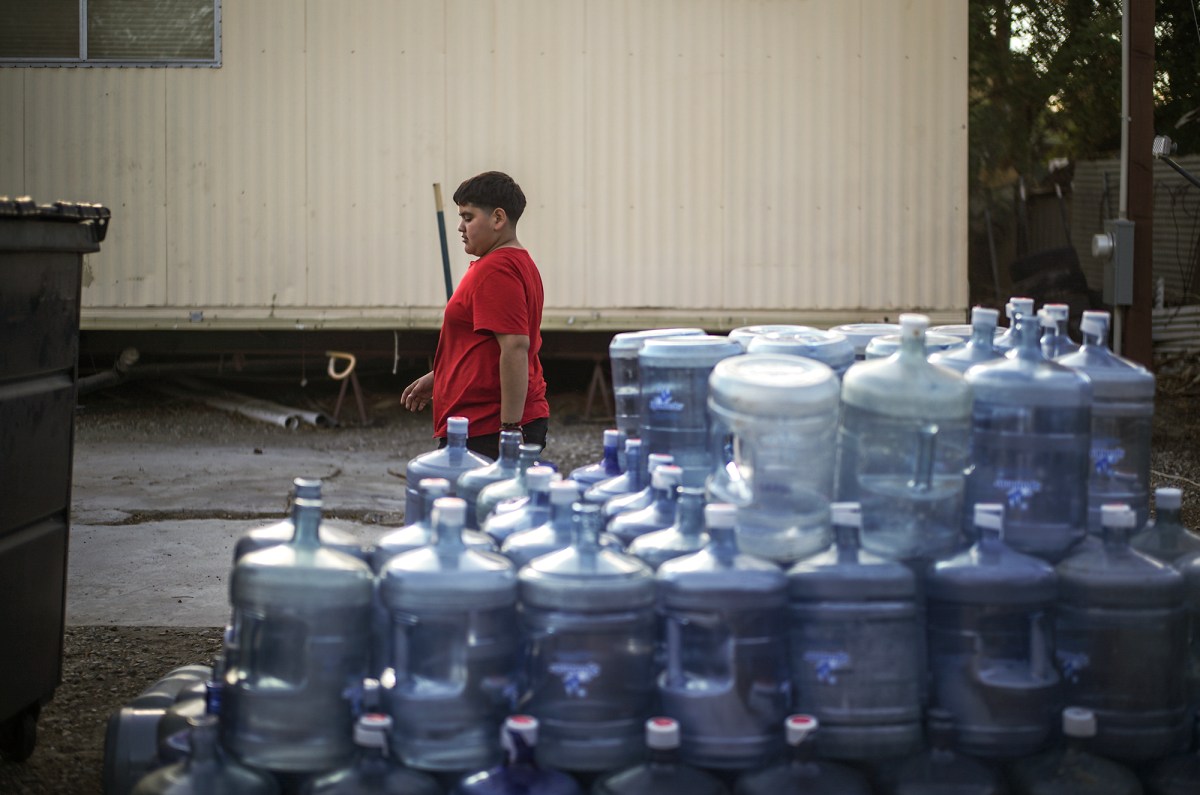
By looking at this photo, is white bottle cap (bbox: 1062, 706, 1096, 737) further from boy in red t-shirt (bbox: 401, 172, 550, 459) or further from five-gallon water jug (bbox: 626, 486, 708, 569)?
boy in red t-shirt (bbox: 401, 172, 550, 459)

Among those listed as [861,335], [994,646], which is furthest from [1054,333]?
[994,646]

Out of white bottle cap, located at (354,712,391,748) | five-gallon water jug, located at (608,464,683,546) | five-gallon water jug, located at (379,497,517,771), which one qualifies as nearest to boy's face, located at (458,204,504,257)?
five-gallon water jug, located at (608,464,683,546)

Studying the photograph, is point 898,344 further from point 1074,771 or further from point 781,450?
point 1074,771

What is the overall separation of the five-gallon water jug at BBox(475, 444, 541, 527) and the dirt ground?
1636mm

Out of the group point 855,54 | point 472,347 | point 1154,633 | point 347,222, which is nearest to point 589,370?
point 347,222

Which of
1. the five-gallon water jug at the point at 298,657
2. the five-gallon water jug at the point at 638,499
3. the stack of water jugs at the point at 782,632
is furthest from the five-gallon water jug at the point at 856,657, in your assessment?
the five-gallon water jug at the point at 298,657

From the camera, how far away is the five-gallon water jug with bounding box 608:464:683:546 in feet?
12.1

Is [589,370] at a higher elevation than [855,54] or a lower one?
lower

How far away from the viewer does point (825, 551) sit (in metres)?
3.35

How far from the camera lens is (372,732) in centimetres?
307

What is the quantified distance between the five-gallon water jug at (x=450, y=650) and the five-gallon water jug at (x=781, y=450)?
0.67 meters

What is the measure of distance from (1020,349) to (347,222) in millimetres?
9628

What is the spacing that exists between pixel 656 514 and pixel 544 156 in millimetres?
9004

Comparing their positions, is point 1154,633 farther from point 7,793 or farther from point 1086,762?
point 7,793
